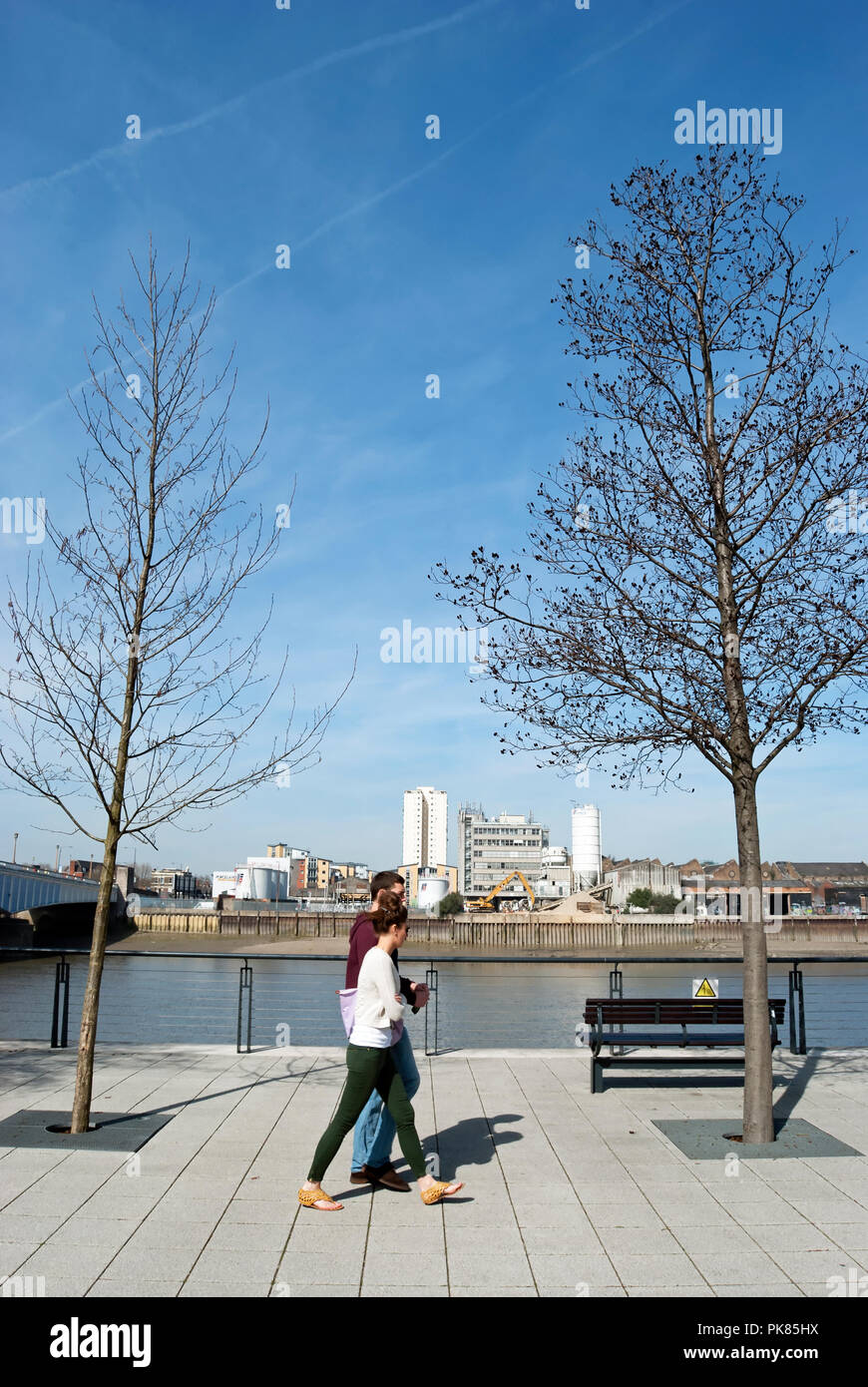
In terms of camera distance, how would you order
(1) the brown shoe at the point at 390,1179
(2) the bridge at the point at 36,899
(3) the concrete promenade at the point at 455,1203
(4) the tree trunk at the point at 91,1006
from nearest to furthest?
(3) the concrete promenade at the point at 455,1203 < (1) the brown shoe at the point at 390,1179 < (4) the tree trunk at the point at 91,1006 < (2) the bridge at the point at 36,899

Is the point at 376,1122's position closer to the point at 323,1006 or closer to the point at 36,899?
the point at 323,1006

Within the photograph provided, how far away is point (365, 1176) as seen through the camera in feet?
20.0

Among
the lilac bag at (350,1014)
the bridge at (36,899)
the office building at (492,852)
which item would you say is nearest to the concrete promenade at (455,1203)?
the lilac bag at (350,1014)

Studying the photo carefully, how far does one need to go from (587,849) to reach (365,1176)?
405 ft

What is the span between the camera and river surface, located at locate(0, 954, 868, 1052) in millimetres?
17719

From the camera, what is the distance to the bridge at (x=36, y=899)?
5897cm

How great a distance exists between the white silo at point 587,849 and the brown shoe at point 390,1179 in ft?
389

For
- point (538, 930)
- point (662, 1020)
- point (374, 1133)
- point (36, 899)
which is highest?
point (662, 1020)

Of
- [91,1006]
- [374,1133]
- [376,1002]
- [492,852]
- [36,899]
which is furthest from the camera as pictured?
[492,852]

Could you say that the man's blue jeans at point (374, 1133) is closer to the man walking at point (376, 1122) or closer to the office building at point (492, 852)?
the man walking at point (376, 1122)

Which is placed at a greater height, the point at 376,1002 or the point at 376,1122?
the point at 376,1002

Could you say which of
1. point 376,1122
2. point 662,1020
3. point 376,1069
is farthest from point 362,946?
point 662,1020

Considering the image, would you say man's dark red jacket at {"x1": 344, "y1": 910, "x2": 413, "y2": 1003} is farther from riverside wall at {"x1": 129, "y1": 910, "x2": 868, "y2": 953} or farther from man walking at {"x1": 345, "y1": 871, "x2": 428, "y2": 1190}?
riverside wall at {"x1": 129, "y1": 910, "x2": 868, "y2": 953}
